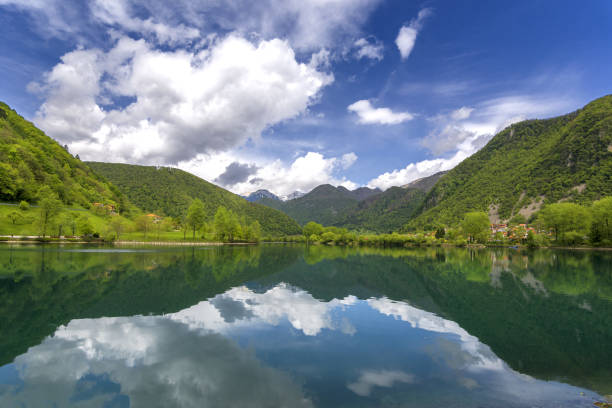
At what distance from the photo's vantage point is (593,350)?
12945 millimetres

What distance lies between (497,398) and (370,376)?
385 centimetres

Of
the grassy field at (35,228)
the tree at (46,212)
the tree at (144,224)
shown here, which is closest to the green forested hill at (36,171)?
the grassy field at (35,228)

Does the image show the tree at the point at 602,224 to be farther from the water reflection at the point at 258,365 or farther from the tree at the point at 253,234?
the tree at the point at 253,234

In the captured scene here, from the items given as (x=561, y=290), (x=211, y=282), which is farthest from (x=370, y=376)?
(x=561, y=290)

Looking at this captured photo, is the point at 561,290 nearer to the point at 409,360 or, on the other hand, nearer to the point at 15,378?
the point at 409,360

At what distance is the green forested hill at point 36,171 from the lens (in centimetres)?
10366

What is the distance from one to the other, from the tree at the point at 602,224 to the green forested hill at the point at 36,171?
19974 centimetres

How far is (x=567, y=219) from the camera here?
115m

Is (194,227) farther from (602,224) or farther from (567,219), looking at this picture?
(602,224)

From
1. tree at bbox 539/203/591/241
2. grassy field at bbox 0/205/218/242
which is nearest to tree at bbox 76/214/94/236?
grassy field at bbox 0/205/218/242

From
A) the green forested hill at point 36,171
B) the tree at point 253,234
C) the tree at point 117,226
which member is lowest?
the tree at point 253,234

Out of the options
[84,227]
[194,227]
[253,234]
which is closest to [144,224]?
[194,227]

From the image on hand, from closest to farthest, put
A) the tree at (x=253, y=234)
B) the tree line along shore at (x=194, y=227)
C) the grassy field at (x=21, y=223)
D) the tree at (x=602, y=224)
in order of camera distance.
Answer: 1. the grassy field at (x=21, y=223)
2. the tree line along shore at (x=194, y=227)
3. the tree at (x=602, y=224)
4. the tree at (x=253, y=234)

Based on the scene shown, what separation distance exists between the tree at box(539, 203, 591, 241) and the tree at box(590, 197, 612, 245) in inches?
269
